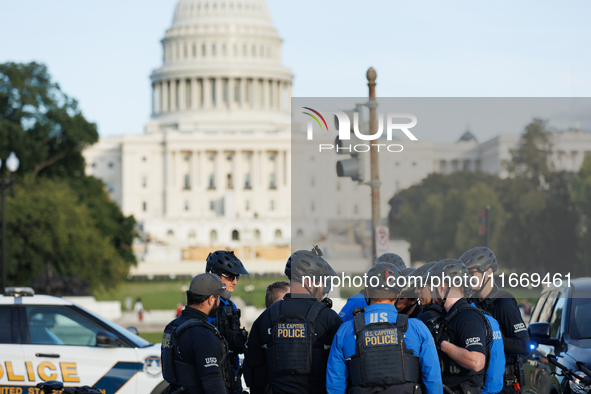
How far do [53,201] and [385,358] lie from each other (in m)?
34.4

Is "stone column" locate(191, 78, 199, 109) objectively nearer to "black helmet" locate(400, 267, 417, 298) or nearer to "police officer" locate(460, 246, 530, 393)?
"police officer" locate(460, 246, 530, 393)

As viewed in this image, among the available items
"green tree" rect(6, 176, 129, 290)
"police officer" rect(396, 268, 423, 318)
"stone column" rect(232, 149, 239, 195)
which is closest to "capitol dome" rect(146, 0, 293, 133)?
"stone column" rect(232, 149, 239, 195)

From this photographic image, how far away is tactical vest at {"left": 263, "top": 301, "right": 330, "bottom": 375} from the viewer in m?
4.77

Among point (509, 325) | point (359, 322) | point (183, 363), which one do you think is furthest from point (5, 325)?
point (509, 325)

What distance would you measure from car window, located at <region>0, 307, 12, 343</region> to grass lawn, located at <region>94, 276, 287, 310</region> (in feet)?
111

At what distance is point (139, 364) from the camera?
8.02 metres

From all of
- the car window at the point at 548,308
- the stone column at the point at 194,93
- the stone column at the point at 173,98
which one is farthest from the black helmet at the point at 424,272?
the stone column at the point at 173,98

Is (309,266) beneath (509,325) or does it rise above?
above

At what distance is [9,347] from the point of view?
7.85 m

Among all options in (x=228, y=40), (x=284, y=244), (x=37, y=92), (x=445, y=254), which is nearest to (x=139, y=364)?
(x=445, y=254)

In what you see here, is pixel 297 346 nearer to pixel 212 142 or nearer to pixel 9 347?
pixel 9 347

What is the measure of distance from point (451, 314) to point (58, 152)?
143 ft

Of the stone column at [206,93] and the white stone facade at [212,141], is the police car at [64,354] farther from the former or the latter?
the stone column at [206,93]

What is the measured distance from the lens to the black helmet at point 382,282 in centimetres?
454
